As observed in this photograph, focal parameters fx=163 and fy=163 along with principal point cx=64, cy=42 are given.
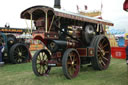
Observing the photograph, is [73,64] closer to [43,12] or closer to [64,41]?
[64,41]

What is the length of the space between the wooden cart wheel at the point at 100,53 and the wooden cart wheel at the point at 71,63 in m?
0.96

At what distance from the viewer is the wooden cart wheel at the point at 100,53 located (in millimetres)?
5496

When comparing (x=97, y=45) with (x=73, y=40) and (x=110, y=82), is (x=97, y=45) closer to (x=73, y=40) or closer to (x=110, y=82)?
(x=73, y=40)

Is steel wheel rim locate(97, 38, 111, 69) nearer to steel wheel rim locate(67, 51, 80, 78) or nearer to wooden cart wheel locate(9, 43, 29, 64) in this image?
steel wheel rim locate(67, 51, 80, 78)

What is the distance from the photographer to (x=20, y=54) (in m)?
8.55

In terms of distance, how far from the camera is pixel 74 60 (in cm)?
478

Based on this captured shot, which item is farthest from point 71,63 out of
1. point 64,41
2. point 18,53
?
point 18,53

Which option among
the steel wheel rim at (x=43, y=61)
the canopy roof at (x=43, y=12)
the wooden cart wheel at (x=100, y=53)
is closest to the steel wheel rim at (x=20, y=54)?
the steel wheel rim at (x=43, y=61)

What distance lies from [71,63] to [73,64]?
12 centimetres

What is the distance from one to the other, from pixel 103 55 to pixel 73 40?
1.50 meters

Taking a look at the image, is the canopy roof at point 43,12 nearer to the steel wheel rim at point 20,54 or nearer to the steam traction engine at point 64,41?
the steam traction engine at point 64,41

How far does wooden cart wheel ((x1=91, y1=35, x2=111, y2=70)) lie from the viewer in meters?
5.50

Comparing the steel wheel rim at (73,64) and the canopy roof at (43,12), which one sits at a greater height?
the canopy roof at (43,12)

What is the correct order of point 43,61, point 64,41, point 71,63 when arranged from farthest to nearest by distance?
point 43,61 < point 64,41 < point 71,63
